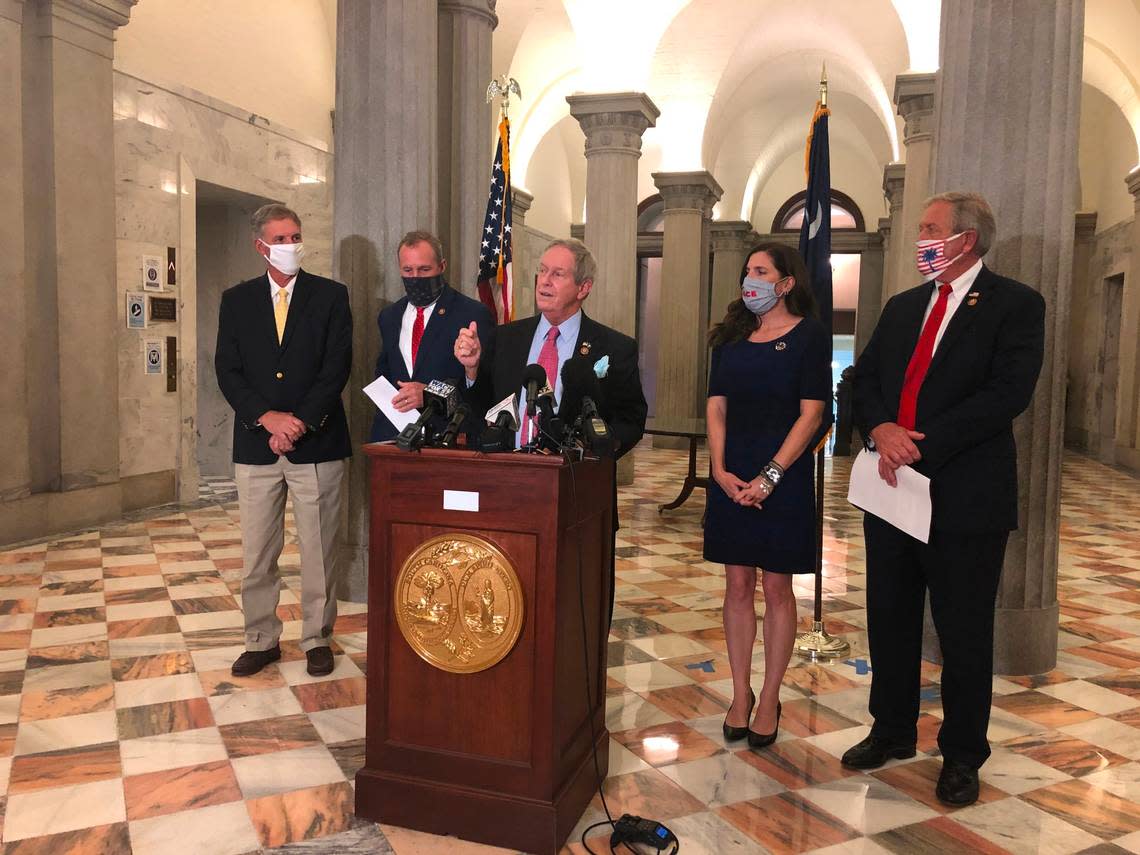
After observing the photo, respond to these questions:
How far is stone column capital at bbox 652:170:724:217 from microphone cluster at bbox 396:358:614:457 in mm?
13646

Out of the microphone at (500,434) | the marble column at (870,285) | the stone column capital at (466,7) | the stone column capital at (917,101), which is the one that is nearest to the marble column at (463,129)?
the stone column capital at (466,7)

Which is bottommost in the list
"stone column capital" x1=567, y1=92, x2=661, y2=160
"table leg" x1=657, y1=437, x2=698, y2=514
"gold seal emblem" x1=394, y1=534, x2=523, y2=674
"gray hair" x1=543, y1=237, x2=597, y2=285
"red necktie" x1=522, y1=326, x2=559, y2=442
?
"table leg" x1=657, y1=437, x2=698, y2=514

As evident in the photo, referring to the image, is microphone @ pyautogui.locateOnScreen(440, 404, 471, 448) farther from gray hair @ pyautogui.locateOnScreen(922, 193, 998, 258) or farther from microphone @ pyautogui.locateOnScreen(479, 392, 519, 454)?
gray hair @ pyautogui.locateOnScreen(922, 193, 998, 258)

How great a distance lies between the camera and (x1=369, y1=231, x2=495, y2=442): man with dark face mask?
447cm

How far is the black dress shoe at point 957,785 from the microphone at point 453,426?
2.12 meters

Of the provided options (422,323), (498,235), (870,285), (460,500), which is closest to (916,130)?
(498,235)

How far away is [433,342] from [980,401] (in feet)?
8.18

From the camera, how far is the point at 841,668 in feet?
15.6

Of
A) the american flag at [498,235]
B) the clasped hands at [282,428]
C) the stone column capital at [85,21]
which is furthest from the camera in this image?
the stone column capital at [85,21]

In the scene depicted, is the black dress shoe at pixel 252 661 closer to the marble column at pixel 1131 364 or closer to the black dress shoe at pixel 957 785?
the black dress shoe at pixel 957 785

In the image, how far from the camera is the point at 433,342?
4.54m

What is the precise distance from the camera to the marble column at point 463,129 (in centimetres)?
689

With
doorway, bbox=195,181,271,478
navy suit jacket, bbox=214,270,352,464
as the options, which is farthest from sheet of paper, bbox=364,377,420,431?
doorway, bbox=195,181,271,478

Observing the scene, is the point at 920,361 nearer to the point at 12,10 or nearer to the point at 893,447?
the point at 893,447
